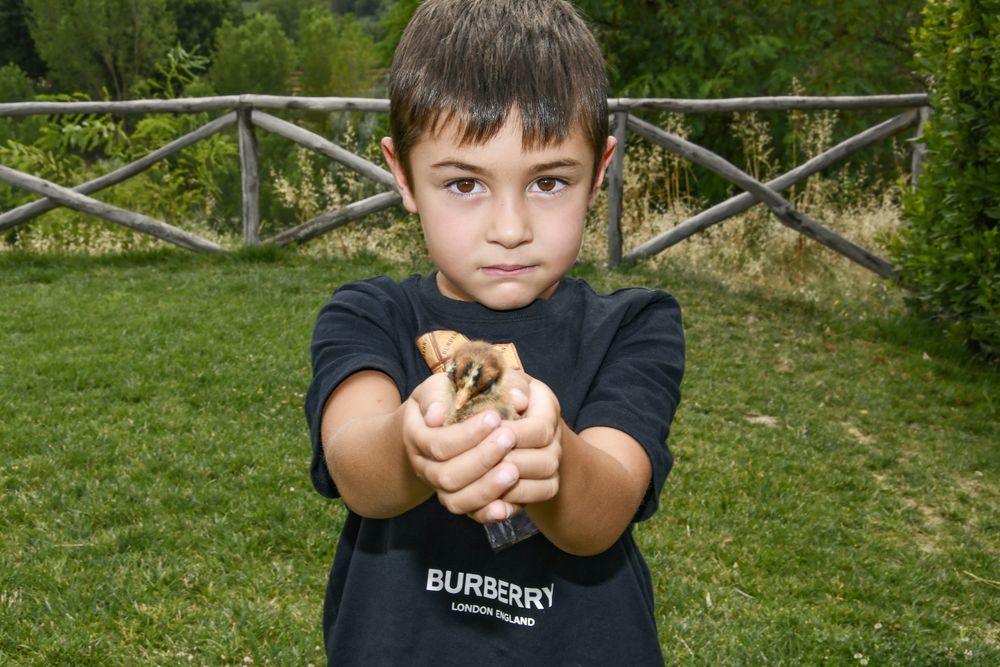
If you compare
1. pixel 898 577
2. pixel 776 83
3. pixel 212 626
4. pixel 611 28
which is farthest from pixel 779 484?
pixel 611 28

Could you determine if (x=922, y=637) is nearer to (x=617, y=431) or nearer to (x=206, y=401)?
(x=617, y=431)

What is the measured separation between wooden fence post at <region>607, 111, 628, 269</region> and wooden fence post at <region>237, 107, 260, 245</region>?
3.58m

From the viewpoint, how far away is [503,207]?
63.9 inches

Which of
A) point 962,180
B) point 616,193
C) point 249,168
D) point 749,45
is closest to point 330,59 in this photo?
point 749,45

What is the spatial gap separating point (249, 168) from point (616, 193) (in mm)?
3744

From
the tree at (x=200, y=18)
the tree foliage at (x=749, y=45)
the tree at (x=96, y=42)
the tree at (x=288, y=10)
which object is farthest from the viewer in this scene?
the tree at (x=288, y=10)

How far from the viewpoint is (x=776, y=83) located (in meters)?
12.6

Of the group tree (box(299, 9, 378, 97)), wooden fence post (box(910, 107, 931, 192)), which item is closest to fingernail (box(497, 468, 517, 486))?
wooden fence post (box(910, 107, 931, 192))

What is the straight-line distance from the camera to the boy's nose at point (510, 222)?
5.31 ft

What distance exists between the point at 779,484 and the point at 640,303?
3828 mm

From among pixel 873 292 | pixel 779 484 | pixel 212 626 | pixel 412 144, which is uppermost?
pixel 412 144

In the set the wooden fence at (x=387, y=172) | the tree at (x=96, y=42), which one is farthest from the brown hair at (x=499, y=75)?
the tree at (x=96, y=42)

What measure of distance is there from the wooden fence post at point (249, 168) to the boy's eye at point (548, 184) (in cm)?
890

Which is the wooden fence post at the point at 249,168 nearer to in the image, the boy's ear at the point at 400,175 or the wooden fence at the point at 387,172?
the wooden fence at the point at 387,172
